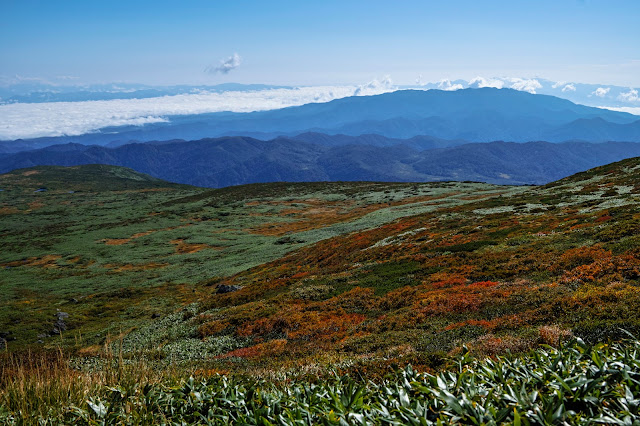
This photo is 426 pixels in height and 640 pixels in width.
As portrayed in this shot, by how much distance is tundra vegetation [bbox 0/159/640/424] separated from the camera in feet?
18.4

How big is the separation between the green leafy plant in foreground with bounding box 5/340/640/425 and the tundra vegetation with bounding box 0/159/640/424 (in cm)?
4

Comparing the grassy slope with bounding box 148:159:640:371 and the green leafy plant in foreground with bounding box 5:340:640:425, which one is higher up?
the green leafy plant in foreground with bounding box 5:340:640:425

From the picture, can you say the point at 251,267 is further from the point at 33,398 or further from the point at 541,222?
the point at 33,398

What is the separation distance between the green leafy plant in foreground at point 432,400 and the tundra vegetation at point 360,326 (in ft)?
0.12

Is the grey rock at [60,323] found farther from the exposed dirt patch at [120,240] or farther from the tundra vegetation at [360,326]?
the exposed dirt patch at [120,240]

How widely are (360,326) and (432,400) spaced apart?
14.4 metres

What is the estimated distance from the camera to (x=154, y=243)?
304ft

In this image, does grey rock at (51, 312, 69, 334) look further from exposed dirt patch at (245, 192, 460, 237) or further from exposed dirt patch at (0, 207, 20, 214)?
exposed dirt patch at (0, 207, 20, 214)

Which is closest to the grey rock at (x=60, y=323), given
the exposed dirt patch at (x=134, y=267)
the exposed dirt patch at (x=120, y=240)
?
the exposed dirt patch at (x=134, y=267)

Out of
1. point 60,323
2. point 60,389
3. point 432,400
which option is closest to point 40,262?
point 60,323

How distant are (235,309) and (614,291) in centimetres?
2496

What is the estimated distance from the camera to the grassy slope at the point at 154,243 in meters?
46.4

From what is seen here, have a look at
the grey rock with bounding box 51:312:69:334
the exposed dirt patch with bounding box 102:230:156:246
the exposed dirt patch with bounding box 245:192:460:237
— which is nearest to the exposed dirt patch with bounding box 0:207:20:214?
the exposed dirt patch with bounding box 102:230:156:246

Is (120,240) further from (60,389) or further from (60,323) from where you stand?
(60,389)
